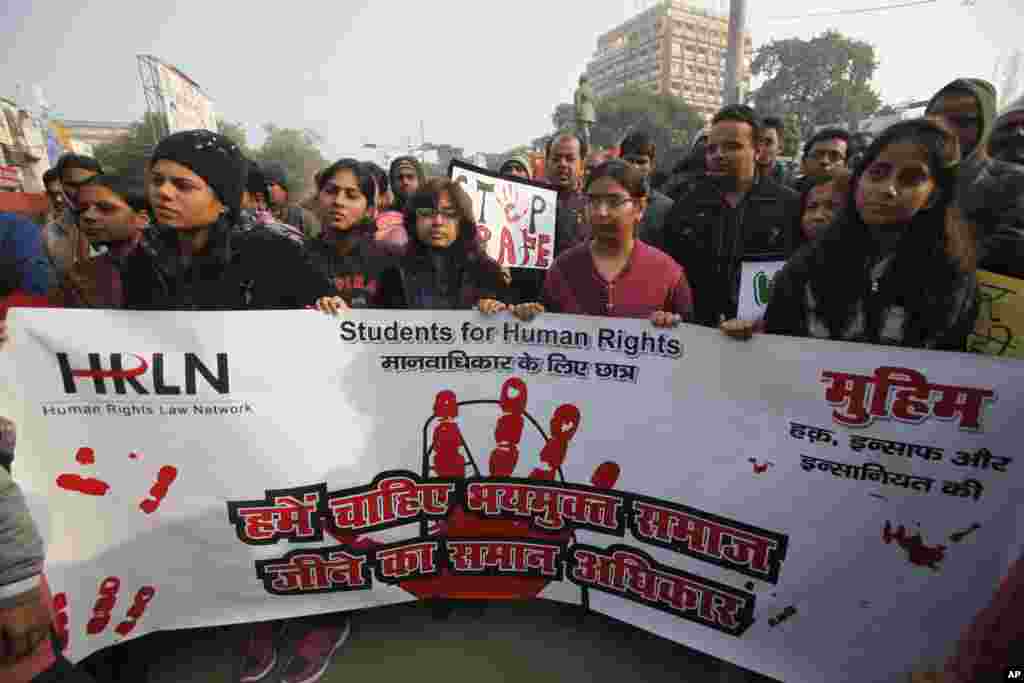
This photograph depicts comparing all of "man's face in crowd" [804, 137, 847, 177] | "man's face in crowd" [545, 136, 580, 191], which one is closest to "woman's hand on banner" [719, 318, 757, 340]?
"man's face in crowd" [545, 136, 580, 191]

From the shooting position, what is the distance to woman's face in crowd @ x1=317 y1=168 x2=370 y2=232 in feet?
8.58

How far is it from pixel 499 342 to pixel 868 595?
4.95 ft

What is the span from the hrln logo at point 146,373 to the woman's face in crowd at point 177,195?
53 centimetres

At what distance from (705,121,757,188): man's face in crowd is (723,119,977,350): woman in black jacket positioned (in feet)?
3.46

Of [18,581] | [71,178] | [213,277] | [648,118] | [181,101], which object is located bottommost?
[18,581]

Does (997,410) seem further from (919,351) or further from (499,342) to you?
(499,342)

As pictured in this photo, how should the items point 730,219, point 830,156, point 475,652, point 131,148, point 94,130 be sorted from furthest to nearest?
1. point 94,130
2. point 131,148
3. point 830,156
4. point 730,219
5. point 475,652

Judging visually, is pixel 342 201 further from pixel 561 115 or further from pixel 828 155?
pixel 561 115

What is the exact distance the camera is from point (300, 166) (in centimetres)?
6906

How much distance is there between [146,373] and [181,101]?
44652 millimetres

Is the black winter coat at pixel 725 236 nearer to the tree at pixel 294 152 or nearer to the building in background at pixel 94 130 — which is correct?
the tree at pixel 294 152

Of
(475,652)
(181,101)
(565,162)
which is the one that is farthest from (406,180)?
(181,101)

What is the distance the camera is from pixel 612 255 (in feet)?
6.99

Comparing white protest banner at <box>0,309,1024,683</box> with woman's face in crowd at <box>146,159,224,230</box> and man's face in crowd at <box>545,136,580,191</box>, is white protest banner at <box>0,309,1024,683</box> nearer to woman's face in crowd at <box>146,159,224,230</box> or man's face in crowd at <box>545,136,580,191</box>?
woman's face in crowd at <box>146,159,224,230</box>
